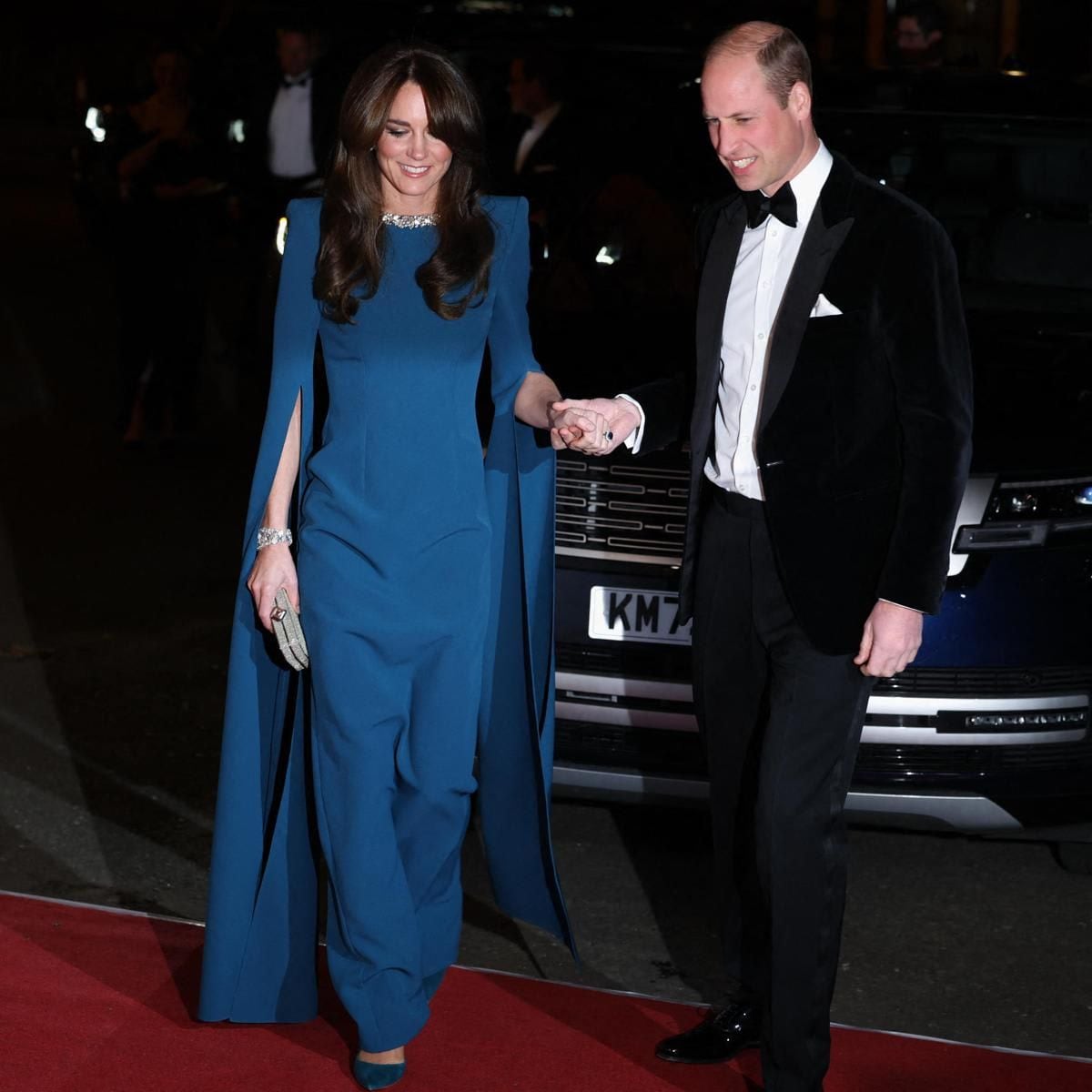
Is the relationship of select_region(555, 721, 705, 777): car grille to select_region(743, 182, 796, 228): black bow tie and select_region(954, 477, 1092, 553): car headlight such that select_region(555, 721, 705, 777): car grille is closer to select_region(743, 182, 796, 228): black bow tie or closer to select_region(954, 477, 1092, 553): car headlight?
select_region(954, 477, 1092, 553): car headlight

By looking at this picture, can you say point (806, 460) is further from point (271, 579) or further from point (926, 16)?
point (926, 16)

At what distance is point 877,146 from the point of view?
579 cm

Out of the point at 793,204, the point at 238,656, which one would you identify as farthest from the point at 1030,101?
the point at 238,656

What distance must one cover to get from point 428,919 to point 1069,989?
150cm

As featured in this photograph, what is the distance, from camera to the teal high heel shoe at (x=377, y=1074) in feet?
11.8

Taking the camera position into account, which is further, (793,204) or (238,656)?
(238,656)

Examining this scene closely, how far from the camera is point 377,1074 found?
3602 mm

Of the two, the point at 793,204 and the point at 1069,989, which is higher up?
the point at 793,204

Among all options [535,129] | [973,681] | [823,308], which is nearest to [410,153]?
[823,308]

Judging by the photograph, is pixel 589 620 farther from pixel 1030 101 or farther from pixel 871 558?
pixel 1030 101

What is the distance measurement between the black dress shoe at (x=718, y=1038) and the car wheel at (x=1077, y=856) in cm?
140

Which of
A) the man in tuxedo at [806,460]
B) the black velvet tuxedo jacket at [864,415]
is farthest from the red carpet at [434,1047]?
the black velvet tuxedo jacket at [864,415]

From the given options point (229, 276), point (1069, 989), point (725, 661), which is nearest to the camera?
point (725, 661)

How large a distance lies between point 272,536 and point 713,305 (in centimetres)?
95
